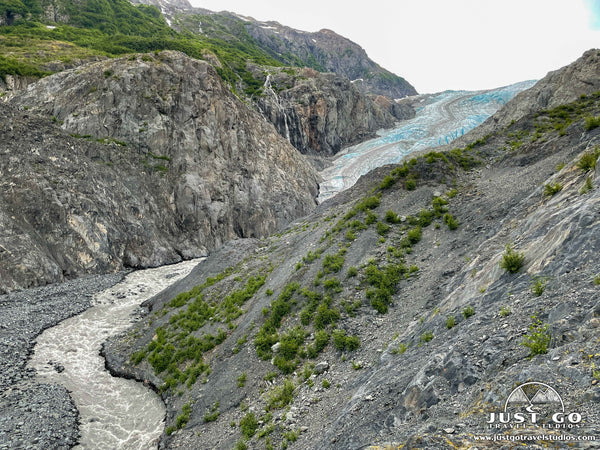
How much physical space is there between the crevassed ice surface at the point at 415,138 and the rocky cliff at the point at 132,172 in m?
16.5

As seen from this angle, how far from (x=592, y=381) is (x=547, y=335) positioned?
1492 millimetres

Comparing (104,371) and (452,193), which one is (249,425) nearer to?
(104,371)

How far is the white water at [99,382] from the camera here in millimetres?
13617

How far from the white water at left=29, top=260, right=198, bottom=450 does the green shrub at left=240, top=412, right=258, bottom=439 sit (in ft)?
15.7

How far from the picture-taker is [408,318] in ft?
39.3

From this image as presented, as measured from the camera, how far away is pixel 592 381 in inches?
177

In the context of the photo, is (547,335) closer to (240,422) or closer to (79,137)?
(240,422)

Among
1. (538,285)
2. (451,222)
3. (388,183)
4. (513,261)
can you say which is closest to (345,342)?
(513,261)

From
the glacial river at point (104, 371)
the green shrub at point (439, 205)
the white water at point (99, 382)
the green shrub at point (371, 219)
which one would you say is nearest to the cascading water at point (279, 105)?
the glacial river at point (104, 371)

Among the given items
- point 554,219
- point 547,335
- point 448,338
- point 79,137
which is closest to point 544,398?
point 547,335

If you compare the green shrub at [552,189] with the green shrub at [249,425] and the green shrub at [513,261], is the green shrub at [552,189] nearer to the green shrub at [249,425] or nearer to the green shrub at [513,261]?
the green shrub at [513,261]

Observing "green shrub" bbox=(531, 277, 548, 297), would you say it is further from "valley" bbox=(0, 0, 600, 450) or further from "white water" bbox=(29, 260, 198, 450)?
"white water" bbox=(29, 260, 198, 450)

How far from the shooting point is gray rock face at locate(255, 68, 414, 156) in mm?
90100

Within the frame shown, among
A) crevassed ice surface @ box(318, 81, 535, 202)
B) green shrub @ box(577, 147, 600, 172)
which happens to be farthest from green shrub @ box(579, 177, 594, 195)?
crevassed ice surface @ box(318, 81, 535, 202)
